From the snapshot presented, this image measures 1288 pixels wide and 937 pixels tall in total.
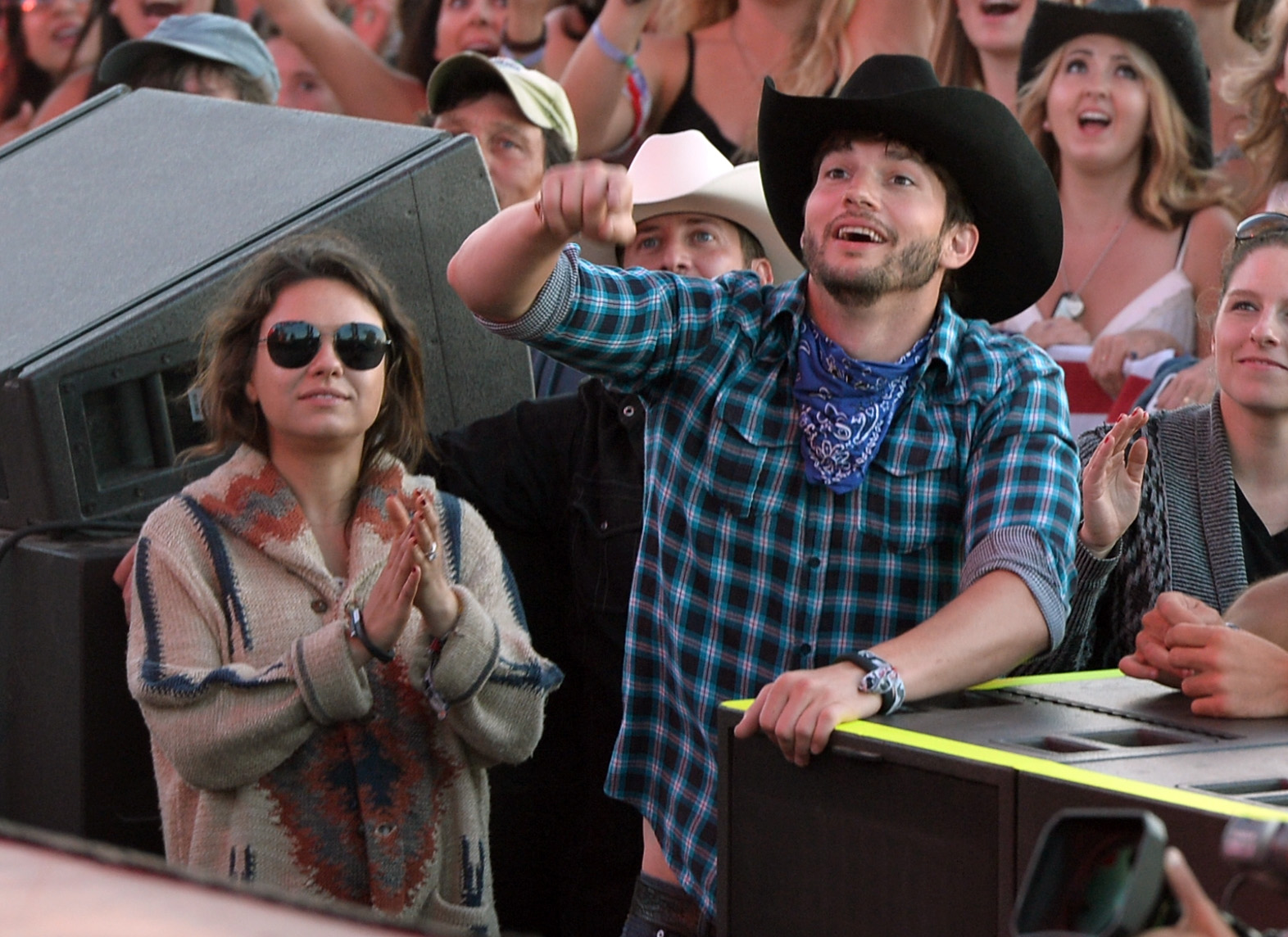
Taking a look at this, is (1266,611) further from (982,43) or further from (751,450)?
(982,43)

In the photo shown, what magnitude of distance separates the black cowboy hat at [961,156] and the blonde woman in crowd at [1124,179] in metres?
1.48

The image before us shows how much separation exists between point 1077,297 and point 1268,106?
1.81 feet

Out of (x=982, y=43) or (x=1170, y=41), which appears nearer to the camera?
(x=1170, y=41)

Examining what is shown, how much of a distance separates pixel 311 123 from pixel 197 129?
0.21 meters

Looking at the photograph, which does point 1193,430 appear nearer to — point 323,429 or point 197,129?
point 323,429

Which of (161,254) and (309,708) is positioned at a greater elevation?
(161,254)

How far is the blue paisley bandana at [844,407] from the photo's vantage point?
185cm

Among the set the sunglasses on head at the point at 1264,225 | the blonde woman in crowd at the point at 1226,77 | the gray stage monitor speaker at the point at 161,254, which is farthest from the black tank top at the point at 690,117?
the sunglasses on head at the point at 1264,225

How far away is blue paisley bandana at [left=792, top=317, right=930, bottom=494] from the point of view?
72.8 inches

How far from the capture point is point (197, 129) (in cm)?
293

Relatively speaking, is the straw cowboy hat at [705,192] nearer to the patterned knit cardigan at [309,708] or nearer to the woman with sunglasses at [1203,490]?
the woman with sunglasses at [1203,490]

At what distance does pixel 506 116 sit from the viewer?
3412 mm

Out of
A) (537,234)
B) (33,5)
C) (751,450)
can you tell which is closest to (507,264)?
(537,234)

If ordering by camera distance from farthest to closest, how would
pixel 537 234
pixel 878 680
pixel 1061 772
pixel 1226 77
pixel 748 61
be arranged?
pixel 748 61 < pixel 1226 77 < pixel 537 234 < pixel 878 680 < pixel 1061 772
